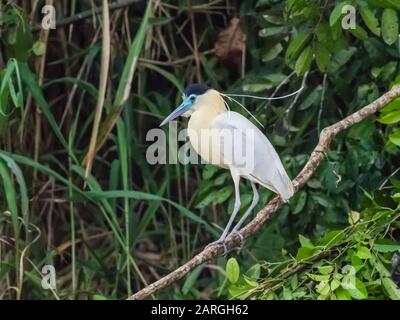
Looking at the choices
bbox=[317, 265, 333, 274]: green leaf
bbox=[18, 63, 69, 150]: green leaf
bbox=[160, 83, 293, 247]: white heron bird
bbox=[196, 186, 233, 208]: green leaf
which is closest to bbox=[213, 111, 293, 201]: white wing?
bbox=[160, 83, 293, 247]: white heron bird

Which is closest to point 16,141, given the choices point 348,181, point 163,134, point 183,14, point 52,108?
point 52,108

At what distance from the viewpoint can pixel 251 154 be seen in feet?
7.09

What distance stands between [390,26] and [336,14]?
157 millimetres

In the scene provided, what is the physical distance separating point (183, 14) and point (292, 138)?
20.0 inches

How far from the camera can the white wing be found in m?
2.15

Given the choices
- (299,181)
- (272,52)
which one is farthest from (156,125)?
(299,181)

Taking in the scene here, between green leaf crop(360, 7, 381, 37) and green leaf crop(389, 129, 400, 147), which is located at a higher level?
green leaf crop(360, 7, 381, 37)

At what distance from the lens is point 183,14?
10.2 feet

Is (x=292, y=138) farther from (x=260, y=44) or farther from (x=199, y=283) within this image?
(x=199, y=283)

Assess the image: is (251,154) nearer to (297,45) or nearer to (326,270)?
(326,270)

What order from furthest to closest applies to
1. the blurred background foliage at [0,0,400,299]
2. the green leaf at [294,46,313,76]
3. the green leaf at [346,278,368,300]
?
the blurred background foliage at [0,0,400,299]
the green leaf at [294,46,313,76]
the green leaf at [346,278,368,300]

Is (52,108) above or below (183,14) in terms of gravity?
below

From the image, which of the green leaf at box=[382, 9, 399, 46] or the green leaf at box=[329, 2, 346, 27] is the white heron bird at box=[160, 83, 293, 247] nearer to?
the green leaf at box=[329, 2, 346, 27]
